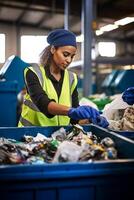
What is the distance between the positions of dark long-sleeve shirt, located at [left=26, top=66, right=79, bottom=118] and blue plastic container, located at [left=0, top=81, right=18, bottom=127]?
0.95 m

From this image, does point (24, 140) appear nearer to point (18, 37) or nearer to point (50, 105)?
point (50, 105)

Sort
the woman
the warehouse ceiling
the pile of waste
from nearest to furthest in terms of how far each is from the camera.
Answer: the pile of waste < the woman < the warehouse ceiling

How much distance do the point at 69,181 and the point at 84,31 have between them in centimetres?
411

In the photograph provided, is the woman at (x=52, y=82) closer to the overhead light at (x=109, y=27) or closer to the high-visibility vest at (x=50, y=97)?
the high-visibility vest at (x=50, y=97)

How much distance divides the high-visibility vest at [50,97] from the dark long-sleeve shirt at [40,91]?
1.0 inches

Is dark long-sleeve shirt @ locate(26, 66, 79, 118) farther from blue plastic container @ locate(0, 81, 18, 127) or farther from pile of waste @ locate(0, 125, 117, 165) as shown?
blue plastic container @ locate(0, 81, 18, 127)

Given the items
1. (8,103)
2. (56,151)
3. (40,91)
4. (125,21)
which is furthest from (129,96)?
(125,21)

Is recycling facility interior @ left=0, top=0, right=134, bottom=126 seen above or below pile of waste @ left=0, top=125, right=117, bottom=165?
above

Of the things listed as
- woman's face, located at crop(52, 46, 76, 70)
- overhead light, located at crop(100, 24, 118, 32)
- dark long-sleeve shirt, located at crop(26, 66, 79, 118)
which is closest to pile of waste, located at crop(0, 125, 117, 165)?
dark long-sleeve shirt, located at crop(26, 66, 79, 118)

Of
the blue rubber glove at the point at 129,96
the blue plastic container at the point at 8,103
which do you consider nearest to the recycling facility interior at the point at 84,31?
the blue plastic container at the point at 8,103

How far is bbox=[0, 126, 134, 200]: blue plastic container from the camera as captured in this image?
907 mm

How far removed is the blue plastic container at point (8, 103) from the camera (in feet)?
10.1

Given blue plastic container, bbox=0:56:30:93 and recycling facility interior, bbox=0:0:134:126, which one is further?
recycling facility interior, bbox=0:0:134:126

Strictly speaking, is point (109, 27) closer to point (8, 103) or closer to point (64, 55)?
point (8, 103)
